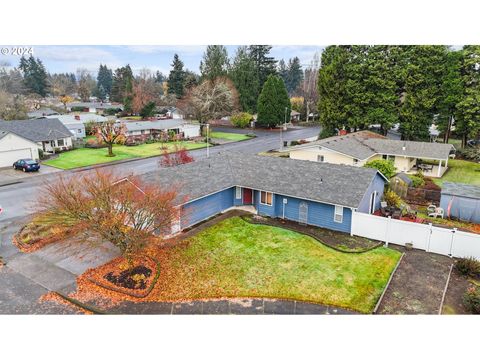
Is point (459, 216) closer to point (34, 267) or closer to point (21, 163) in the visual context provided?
point (34, 267)

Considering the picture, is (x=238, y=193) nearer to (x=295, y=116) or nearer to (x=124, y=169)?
(x=124, y=169)

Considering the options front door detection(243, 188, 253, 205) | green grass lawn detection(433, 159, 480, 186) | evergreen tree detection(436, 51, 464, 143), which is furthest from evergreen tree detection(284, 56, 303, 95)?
front door detection(243, 188, 253, 205)

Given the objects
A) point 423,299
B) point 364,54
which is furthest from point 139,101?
point 423,299

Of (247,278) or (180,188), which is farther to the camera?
(180,188)

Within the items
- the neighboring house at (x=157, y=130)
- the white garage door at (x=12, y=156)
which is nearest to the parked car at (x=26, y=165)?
the white garage door at (x=12, y=156)

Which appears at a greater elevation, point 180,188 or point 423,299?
point 180,188

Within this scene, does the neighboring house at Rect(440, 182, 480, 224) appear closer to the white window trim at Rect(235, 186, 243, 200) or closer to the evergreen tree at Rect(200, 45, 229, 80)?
the white window trim at Rect(235, 186, 243, 200)

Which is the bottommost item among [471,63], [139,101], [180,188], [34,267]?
[34,267]

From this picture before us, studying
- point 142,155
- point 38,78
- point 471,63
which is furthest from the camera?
point 38,78
